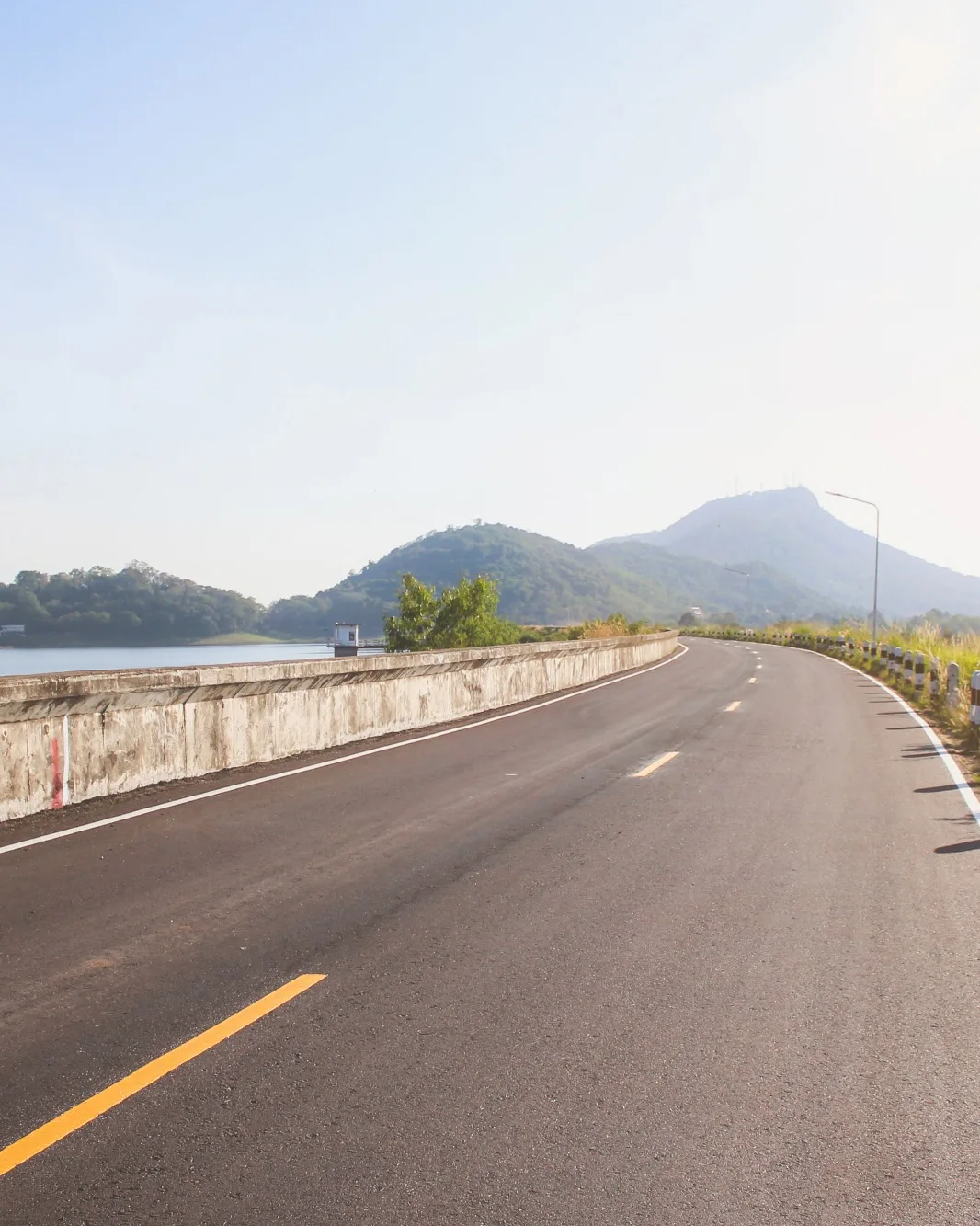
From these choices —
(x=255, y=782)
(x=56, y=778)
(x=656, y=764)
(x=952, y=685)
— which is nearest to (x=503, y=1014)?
(x=56, y=778)

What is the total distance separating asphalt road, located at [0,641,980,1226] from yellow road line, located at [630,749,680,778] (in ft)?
6.84

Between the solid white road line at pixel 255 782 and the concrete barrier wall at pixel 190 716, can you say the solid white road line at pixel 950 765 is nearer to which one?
the solid white road line at pixel 255 782

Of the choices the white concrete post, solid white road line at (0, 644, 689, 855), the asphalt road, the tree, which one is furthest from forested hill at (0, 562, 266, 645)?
the asphalt road

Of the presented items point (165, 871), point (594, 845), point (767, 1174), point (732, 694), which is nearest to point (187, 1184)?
point (767, 1174)

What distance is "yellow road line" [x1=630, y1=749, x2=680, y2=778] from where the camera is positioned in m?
12.0

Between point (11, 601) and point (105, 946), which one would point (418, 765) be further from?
point (11, 601)

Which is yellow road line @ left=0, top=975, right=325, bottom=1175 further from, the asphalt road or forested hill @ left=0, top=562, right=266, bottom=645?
forested hill @ left=0, top=562, right=266, bottom=645

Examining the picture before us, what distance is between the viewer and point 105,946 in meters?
5.74

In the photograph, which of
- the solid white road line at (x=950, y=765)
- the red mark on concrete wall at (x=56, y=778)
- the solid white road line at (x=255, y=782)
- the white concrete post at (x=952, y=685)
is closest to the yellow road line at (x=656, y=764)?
the solid white road line at (x=950, y=765)

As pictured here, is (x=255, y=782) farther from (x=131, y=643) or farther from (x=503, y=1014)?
(x=131, y=643)

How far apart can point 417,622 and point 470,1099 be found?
2555 inches

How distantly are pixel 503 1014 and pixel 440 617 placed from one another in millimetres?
64962

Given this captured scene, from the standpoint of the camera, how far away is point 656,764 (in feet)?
42.1

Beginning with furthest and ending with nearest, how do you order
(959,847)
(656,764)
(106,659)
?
(106,659), (656,764), (959,847)
